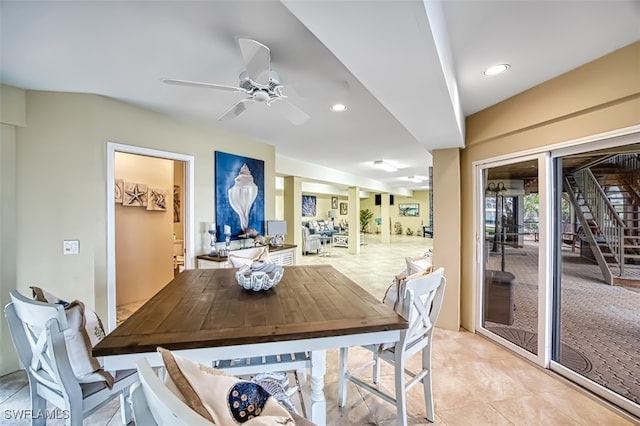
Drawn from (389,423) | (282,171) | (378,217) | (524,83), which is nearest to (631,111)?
(524,83)

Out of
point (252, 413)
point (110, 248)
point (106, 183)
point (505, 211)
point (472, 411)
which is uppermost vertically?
point (106, 183)

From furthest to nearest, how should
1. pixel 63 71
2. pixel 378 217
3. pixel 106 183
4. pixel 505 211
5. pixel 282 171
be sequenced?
pixel 378 217
pixel 282 171
pixel 505 211
pixel 106 183
pixel 63 71

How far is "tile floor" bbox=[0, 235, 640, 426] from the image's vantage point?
187cm

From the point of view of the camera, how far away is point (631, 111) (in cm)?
183

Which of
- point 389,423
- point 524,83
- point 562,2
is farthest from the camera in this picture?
point 524,83

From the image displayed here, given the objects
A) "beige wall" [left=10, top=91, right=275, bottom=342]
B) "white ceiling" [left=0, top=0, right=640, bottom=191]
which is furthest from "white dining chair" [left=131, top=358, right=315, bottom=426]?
"beige wall" [left=10, top=91, right=275, bottom=342]

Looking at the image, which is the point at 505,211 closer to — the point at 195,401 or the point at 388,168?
the point at 195,401

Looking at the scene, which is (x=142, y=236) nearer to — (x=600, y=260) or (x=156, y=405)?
(x=156, y=405)

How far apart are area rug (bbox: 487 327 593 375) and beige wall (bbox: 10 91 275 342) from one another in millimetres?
4059

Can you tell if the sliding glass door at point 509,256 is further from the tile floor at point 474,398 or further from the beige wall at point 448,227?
the tile floor at point 474,398

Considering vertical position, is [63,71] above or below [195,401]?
above

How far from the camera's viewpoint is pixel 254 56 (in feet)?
5.26

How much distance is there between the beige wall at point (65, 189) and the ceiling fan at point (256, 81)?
126 cm

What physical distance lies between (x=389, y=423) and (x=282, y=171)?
4696mm
